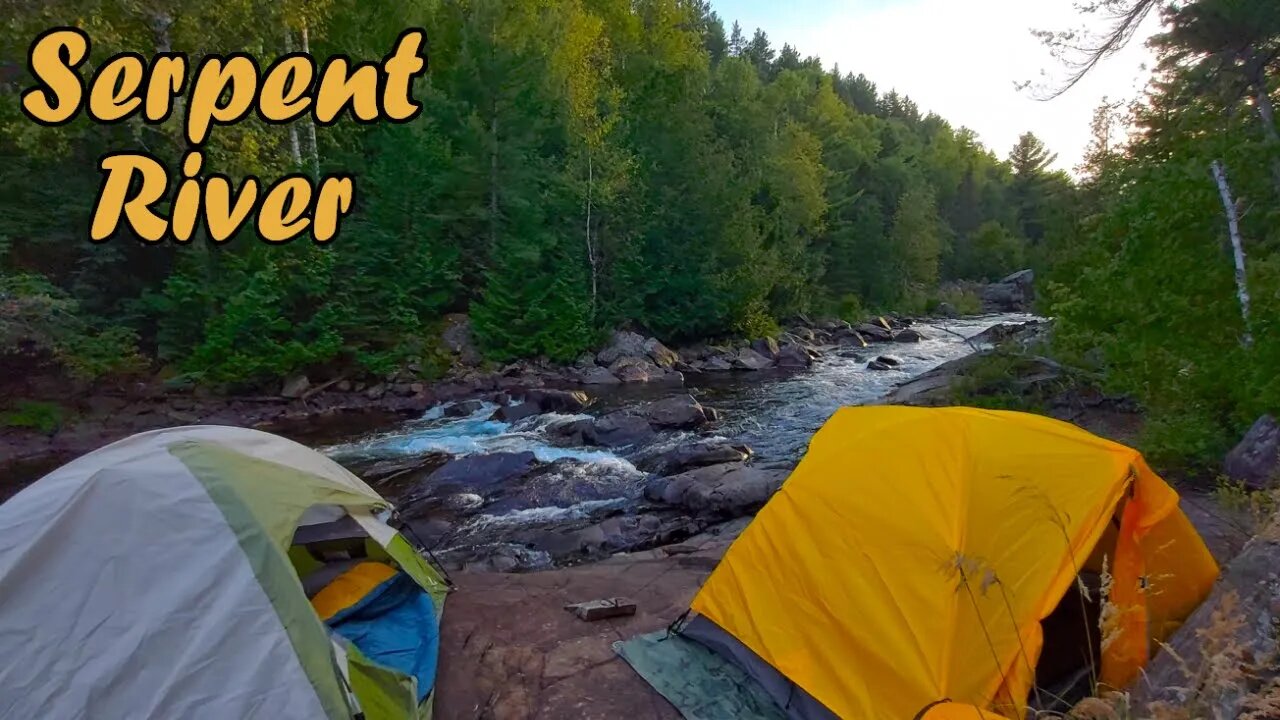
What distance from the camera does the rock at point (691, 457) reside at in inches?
451

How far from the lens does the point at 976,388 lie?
1245 cm

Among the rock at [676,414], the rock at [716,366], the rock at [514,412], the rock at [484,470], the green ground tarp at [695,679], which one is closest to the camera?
the green ground tarp at [695,679]

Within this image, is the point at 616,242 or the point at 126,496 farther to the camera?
the point at 616,242

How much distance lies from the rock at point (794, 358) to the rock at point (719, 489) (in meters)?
13.2

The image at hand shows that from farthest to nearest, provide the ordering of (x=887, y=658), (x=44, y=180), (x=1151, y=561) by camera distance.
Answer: (x=44, y=180), (x=1151, y=561), (x=887, y=658)

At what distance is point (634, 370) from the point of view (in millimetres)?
20953

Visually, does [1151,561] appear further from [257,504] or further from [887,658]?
[257,504]

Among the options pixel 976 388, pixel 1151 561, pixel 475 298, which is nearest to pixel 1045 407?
pixel 976 388

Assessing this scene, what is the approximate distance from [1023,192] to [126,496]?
6112cm

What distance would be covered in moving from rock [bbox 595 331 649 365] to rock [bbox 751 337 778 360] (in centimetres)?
437

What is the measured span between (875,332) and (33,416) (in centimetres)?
2822

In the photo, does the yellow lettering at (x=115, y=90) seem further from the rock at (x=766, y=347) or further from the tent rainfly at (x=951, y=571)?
the rock at (x=766, y=347)

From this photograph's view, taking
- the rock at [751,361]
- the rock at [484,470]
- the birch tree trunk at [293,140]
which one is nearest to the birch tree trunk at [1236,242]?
the rock at [484,470]

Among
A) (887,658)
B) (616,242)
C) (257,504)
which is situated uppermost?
(616,242)
